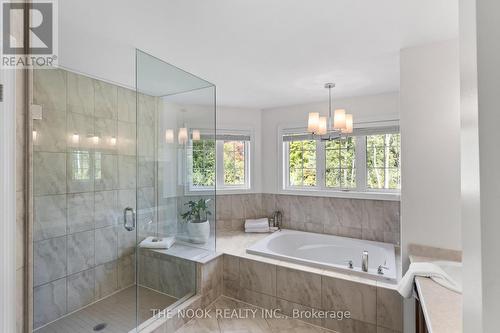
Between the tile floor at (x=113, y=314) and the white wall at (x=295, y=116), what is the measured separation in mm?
2166

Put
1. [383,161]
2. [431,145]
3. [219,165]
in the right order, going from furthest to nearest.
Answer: [219,165], [383,161], [431,145]

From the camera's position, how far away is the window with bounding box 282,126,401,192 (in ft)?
10.3

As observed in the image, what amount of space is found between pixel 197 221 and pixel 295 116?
83.9 inches

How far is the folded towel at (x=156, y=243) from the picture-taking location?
8.19 feet

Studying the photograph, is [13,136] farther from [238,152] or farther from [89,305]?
[238,152]

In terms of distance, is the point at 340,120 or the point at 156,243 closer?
the point at 340,120

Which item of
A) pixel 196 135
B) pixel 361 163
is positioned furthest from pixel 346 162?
pixel 196 135

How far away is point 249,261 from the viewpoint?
105 inches

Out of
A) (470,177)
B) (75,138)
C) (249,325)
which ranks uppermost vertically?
(75,138)

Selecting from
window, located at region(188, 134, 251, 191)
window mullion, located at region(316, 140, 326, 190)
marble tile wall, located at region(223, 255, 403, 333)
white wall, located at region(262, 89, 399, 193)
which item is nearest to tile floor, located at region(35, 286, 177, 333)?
marble tile wall, located at region(223, 255, 403, 333)

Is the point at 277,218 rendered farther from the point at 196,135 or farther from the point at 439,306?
the point at 439,306

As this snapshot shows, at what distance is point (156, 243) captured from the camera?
253 centimetres

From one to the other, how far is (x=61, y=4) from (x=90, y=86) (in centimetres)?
123

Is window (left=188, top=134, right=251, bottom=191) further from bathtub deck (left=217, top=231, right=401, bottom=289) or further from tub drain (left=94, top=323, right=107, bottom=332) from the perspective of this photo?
tub drain (left=94, top=323, right=107, bottom=332)
